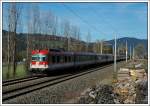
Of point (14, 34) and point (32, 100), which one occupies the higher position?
point (14, 34)

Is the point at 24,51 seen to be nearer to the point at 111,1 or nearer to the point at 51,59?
the point at 51,59

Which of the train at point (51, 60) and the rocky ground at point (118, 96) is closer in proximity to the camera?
the rocky ground at point (118, 96)

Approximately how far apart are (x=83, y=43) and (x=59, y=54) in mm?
29599

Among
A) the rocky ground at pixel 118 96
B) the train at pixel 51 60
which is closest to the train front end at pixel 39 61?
the train at pixel 51 60

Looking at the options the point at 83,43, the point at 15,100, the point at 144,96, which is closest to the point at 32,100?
the point at 15,100

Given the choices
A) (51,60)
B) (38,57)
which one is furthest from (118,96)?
(38,57)

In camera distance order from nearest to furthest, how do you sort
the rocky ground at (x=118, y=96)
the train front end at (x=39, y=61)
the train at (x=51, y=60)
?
the rocky ground at (x=118, y=96) < the train front end at (x=39, y=61) < the train at (x=51, y=60)

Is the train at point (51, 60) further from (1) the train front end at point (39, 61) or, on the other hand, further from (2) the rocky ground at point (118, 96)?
(2) the rocky ground at point (118, 96)

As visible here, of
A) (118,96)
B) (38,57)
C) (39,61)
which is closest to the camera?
(118,96)

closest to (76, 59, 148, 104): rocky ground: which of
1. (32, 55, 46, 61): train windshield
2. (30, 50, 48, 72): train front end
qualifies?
(30, 50, 48, 72): train front end

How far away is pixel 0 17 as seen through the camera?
10617mm

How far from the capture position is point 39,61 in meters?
26.4

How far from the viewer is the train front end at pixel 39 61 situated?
85.3 ft

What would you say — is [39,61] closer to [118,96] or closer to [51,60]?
[51,60]
